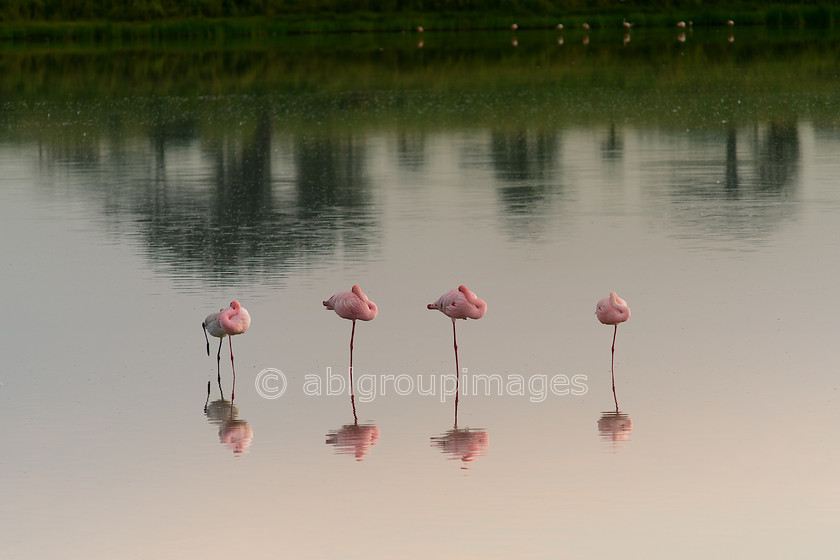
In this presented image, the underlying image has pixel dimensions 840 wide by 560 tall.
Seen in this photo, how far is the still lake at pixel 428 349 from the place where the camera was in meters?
7.60

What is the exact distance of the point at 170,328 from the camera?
480 inches

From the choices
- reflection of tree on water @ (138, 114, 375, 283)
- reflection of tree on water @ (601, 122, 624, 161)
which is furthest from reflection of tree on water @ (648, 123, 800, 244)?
reflection of tree on water @ (138, 114, 375, 283)

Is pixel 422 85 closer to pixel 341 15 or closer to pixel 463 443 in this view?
pixel 463 443

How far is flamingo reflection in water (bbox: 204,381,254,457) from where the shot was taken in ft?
29.4

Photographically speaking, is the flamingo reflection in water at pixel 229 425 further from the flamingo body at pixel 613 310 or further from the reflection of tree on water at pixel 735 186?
the reflection of tree on water at pixel 735 186

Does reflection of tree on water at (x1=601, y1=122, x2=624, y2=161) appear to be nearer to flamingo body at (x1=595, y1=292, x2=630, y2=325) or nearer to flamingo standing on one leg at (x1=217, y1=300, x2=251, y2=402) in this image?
flamingo body at (x1=595, y1=292, x2=630, y2=325)

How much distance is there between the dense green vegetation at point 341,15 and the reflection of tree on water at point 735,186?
46986mm

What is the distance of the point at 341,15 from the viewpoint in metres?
75.5

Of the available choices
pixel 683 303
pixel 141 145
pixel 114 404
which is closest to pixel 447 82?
pixel 141 145

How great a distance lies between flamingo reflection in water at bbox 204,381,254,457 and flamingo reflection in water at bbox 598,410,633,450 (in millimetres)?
2179

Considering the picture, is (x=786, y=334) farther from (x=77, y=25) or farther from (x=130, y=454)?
(x=77, y=25)

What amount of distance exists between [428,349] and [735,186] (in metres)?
10.4

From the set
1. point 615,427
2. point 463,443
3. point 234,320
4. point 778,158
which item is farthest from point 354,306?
point 778,158

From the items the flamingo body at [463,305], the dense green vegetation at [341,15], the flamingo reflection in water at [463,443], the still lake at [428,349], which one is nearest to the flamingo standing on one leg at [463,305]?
the flamingo body at [463,305]
